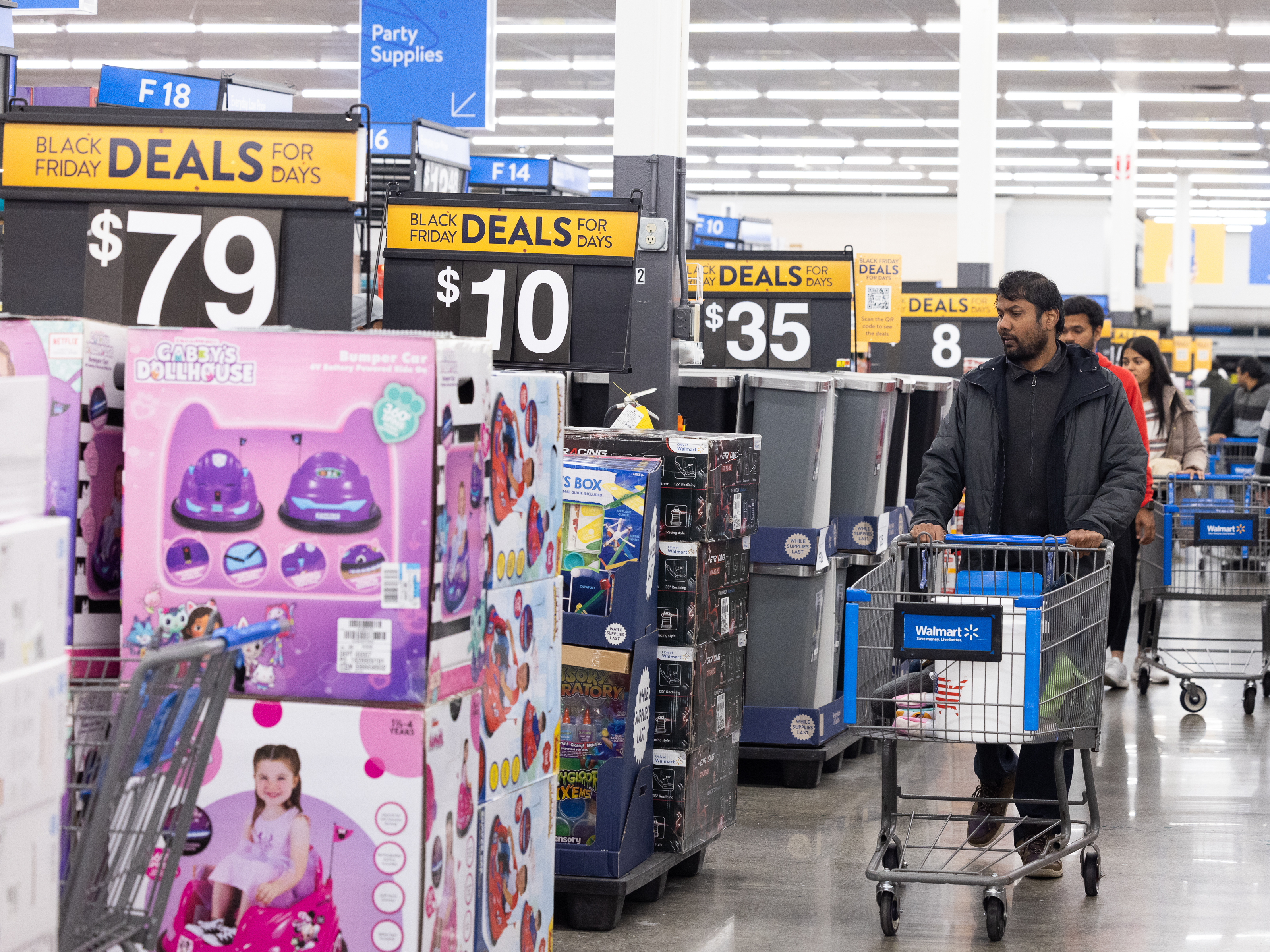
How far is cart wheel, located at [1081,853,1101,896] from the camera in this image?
4527mm

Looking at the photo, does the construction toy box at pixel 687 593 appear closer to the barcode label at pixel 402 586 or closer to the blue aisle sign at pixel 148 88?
the barcode label at pixel 402 586

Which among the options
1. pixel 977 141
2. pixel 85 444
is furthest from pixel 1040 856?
pixel 977 141

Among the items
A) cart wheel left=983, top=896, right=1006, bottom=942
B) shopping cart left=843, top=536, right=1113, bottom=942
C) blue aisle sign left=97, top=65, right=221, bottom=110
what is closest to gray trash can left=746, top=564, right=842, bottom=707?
shopping cart left=843, top=536, right=1113, bottom=942

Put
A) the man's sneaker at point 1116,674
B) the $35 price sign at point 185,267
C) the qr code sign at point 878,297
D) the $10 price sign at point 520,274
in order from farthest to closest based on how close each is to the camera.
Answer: the qr code sign at point 878,297
the man's sneaker at point 1116,674
the $10 price sign at point 520,274
the $35 price sign at point 185,267

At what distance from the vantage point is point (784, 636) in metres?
5.91

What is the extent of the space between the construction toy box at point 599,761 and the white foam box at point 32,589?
230cm

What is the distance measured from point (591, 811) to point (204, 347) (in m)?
1.99

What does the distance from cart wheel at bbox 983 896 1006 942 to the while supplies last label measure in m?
2.27

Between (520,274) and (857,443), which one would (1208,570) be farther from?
(520,274)

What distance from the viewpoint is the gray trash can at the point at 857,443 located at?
6.27 meters

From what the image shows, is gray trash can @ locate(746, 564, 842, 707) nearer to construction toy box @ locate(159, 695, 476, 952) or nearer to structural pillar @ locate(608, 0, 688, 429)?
structural pillar @ locate(608, 0, 688, 429)

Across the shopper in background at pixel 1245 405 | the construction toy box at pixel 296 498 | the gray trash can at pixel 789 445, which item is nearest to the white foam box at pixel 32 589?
the construction toy box at pixel 296 498

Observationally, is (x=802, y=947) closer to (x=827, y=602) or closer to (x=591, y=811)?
(x=591, y=811)

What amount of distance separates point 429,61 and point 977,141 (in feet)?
14.8
